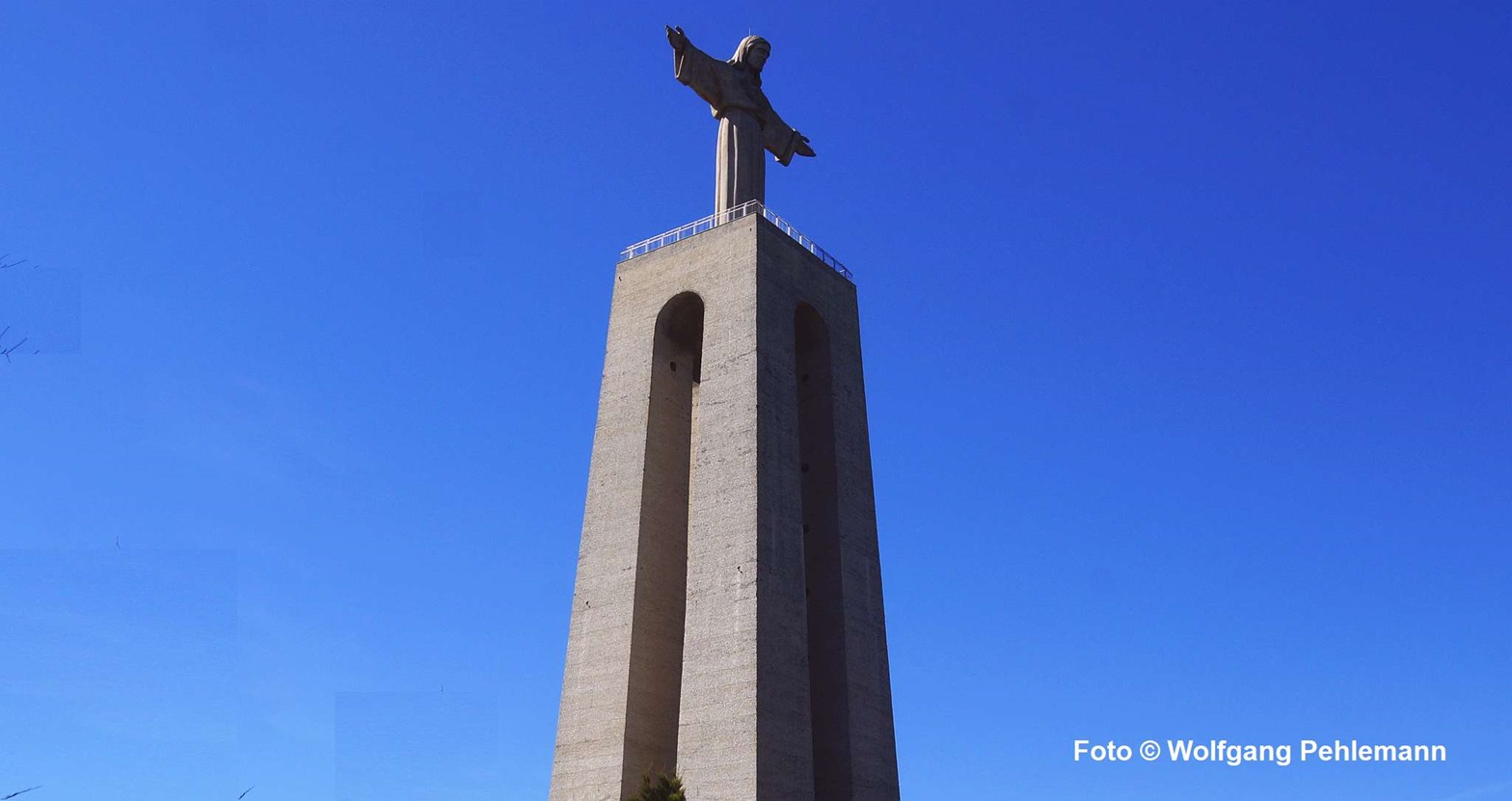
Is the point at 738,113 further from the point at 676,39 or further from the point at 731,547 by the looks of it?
the point at 731,547

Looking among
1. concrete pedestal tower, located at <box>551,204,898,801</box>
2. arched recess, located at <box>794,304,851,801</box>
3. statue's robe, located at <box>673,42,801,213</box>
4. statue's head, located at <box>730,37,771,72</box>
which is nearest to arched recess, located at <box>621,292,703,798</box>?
concrete pedestal tower, located at <box>551,204,898,801</box>

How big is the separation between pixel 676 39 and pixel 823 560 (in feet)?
45.8

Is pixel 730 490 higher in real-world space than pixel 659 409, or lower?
lower

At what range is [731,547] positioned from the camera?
94.7 feet

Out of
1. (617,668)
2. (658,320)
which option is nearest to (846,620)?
(617,668)

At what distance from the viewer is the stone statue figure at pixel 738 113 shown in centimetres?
3628

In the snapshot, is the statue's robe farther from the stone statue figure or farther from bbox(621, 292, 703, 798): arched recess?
bbox(621, 292, 703, 798): arched recess

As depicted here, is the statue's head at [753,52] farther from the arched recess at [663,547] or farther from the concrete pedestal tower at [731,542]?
the arched recess at [663,547]

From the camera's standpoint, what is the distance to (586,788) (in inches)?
1126

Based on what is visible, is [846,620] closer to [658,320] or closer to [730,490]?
[730,490]

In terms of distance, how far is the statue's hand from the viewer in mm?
36281

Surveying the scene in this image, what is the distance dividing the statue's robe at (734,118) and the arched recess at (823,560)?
4.03 m

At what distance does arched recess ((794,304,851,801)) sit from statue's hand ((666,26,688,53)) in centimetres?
774

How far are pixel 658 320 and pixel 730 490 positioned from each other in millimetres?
5917
